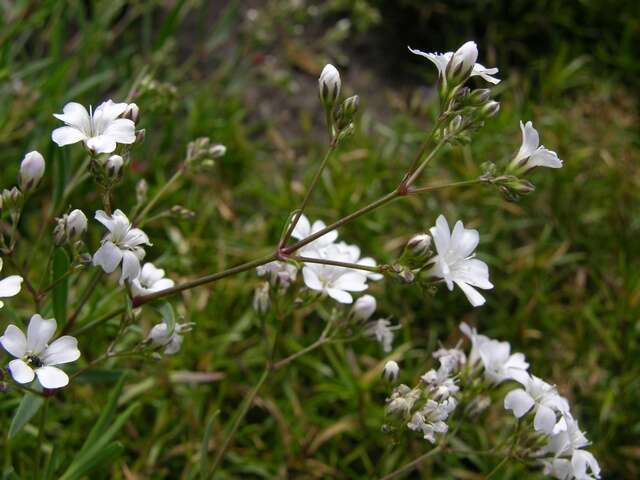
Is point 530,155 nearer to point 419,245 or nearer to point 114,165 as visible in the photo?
point 419,245

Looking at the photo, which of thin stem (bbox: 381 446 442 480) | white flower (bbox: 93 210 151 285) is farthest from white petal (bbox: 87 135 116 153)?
thin stem (bbox: 381 446 442 480)

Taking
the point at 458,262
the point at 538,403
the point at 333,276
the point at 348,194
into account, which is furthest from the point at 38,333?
the point at 348,194

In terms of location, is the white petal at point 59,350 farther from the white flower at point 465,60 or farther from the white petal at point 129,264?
the white flower at point 465,60

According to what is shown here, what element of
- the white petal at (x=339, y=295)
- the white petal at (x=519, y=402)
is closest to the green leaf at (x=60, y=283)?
the white petal at (x=339, y=295)

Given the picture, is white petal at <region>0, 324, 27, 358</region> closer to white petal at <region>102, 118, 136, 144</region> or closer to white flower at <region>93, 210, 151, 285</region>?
white flower at <region>93, 210, 151, 285</region>

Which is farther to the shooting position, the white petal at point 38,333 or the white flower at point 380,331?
the white flower at point 380,331
